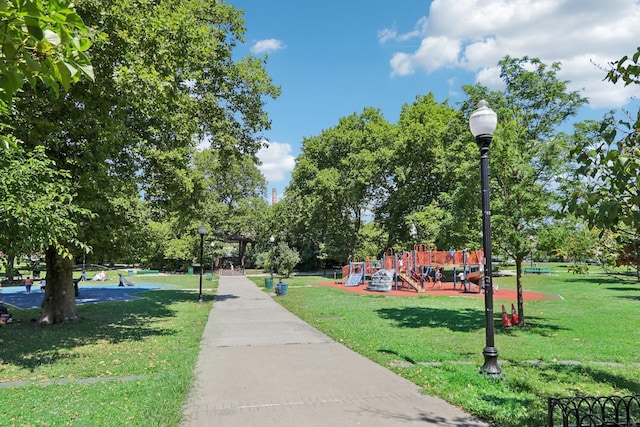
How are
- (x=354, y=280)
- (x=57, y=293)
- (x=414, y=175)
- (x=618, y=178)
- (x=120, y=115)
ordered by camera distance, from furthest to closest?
(x=414, y=175)
(x=354, y=280)
(x=57, y=293)
(x=120, y=115)
(x=618, y=178)

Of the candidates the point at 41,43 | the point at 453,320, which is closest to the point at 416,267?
the point at 453,320

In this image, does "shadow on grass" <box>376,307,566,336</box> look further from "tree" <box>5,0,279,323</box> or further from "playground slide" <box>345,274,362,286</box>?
"playground slide" <box>345,274,362,286</box>

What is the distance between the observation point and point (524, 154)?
12469 mm

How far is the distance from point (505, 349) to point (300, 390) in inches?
205

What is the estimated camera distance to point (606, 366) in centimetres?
773

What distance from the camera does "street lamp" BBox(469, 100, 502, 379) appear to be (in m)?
6.60

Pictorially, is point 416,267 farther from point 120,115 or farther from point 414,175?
point 120,115

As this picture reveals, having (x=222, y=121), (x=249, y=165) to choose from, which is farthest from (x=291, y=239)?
(x=222, y=121)

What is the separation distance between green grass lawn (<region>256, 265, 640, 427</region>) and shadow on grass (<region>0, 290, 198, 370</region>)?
5126mm

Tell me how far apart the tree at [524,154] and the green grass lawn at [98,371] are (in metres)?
8.98

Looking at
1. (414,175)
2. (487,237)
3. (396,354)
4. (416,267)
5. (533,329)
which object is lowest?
(533,329)

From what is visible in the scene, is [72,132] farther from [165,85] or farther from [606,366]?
[606,366]

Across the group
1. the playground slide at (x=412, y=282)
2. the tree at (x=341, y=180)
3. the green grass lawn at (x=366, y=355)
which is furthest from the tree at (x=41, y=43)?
the tree at (x=341, y=180)

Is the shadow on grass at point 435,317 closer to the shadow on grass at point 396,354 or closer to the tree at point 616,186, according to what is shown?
the shadow on grass at point 396,354
